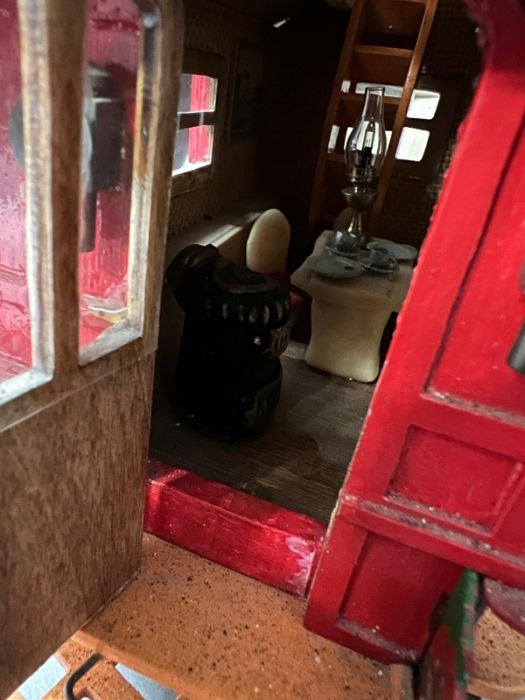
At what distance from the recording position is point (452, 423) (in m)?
0.60

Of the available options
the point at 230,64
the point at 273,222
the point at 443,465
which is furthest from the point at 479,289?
the point at 230,64

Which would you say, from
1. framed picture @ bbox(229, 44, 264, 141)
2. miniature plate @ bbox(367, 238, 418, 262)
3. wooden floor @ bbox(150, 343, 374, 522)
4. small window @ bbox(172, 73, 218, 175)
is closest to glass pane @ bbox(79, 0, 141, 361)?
wooden floor @ bbox(150, 343, 374, 522)

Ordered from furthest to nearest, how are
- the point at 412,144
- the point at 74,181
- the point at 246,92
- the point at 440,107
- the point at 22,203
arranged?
1. the point at 412,144
2. the point at 440,107
3. the point at 246,92
4. the point at 22,203
5. the point at 74,181

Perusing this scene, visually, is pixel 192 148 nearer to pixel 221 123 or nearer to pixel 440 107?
pixel 221 123

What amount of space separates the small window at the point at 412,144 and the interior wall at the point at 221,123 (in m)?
0.72

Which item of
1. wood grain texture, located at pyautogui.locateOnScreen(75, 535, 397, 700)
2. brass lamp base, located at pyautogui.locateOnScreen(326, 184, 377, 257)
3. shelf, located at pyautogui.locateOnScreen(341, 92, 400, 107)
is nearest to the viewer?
wood grain texture, located at pyautogui.locateOnScreen(75, 535, 397, 700)

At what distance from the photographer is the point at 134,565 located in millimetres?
847

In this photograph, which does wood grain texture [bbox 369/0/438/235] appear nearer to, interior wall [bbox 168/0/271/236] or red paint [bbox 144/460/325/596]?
interior wall [bbox 168/0/271/236]

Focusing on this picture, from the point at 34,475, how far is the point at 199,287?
72 cm

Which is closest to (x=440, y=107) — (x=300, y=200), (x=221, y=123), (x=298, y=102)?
(x=298, y=102)

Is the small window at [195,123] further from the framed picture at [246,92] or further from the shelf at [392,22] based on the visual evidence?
the shelf at [392,22]

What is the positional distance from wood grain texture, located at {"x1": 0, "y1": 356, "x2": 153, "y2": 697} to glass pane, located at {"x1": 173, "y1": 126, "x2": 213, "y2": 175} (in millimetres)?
1228

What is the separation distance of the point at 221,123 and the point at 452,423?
1.75 m

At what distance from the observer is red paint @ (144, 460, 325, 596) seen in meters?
0.85
